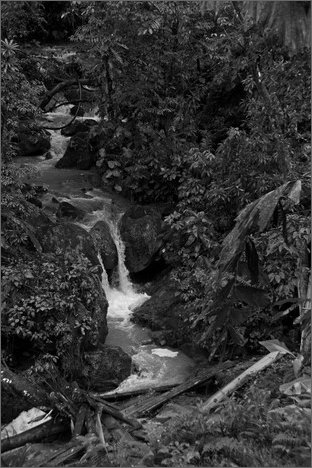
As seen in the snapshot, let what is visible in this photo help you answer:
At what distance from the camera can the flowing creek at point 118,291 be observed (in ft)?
29.6

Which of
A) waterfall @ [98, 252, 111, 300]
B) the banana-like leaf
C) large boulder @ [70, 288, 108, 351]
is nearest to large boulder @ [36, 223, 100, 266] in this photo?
waterfall @ [98, 252, 111, 300]

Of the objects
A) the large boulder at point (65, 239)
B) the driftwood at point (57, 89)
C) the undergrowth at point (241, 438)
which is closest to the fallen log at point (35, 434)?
the undergrowth at point (241, 438)

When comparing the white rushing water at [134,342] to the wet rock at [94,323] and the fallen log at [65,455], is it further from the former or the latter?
the fallen log at [65,455]

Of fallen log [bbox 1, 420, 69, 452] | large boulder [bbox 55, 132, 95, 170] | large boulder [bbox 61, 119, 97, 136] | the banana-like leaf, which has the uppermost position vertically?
large boulder [bbox 61, 119, 97, 136]

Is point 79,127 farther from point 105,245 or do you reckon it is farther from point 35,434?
point 35,434

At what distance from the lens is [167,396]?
7.26m

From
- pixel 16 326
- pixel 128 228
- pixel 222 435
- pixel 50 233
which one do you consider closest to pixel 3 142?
pixel 50 233

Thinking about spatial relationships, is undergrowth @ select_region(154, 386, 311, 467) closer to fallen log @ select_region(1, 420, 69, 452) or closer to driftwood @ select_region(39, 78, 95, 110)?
Answer: fallen log @ select_region(1, 420, 69, 452)

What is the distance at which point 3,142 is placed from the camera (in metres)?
8.82

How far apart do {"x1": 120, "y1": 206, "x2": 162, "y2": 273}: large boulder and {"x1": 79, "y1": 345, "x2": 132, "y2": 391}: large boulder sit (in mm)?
3202

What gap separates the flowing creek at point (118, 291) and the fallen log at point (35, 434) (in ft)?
7.87

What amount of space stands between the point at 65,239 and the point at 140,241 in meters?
2.25

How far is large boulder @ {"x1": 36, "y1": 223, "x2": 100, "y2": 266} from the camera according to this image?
9.90 meters

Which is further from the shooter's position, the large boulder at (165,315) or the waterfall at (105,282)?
the waterfall at (105,282)
